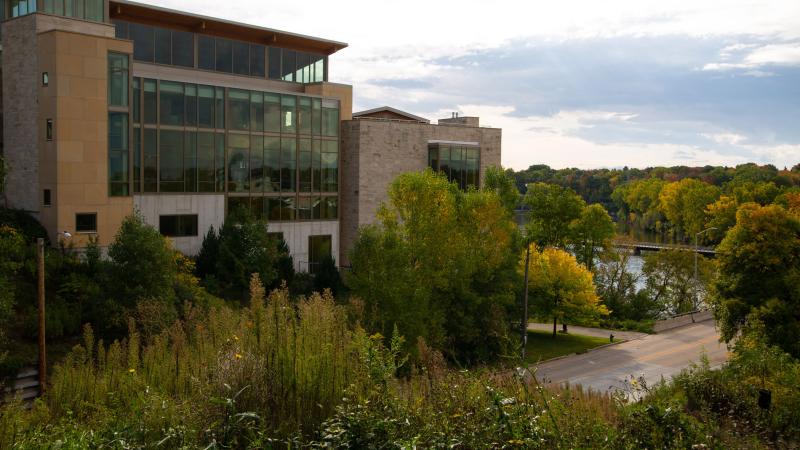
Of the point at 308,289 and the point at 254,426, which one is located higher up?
the point at 254,426

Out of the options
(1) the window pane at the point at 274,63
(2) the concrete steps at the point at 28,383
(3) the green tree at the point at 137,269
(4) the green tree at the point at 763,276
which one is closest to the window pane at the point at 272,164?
(1) the window pane at the point at 274,63

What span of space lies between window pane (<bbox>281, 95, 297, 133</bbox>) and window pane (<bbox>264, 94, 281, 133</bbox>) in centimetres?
30

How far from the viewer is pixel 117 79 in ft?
116

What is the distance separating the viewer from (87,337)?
15.7 meters

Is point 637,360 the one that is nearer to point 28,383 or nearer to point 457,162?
point 457,162

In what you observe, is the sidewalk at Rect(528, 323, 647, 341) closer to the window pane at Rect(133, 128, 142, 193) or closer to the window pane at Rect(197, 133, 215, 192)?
the window pane at Rect(197, 133, 215, 192)

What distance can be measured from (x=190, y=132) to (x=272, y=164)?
18.4 ft

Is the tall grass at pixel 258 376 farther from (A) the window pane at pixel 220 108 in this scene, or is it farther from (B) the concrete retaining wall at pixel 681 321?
(B) the concrete retaining wall at pixel 681 321

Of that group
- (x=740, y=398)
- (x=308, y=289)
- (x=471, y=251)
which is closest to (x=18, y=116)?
(x=308, y=289)

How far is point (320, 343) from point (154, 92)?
30.5 m

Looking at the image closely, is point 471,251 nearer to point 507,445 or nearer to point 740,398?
point 740,398

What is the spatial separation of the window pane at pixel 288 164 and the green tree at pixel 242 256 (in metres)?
4.67

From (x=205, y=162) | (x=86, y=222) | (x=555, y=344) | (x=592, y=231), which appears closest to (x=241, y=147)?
(x=205, y=162)

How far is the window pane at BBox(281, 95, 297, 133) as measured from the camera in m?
43.9
